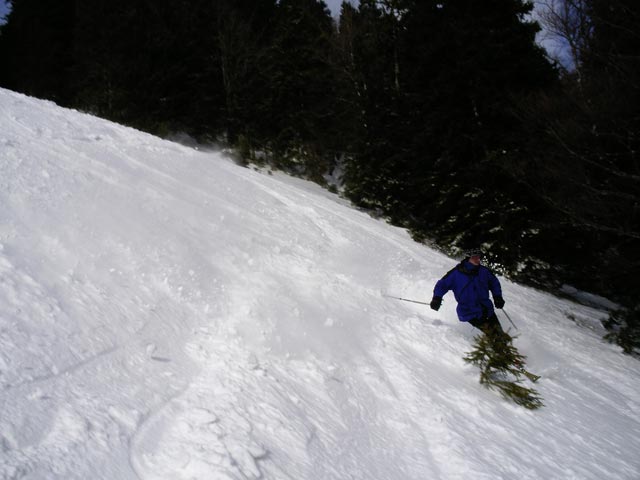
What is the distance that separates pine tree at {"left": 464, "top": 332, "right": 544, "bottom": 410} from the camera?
5000mm

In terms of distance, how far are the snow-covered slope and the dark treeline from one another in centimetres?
391

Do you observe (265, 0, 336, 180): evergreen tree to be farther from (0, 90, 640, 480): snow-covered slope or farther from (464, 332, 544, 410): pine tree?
(464, 332, 544, 410): pine tree

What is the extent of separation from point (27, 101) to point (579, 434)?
46.0ft

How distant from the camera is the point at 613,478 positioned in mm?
4055

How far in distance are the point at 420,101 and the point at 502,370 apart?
37.5ft

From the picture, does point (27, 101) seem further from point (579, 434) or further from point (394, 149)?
point (579, 434)

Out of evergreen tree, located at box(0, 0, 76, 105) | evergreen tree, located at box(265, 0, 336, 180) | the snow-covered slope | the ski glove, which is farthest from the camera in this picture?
evergreen tree, located at box(0, 0, 76, 105)

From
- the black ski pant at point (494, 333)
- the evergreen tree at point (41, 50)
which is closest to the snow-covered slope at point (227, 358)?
the black ski pant at point (494, 333)

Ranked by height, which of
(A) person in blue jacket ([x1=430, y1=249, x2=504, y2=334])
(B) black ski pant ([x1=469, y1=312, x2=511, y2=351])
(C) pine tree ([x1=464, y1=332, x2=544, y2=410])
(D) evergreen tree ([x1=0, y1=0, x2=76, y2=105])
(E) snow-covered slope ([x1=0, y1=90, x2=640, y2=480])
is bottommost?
(E) snow-covered slope ([x1=0, y1=90, x2=640, y2=480])

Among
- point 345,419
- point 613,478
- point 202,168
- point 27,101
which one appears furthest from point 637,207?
point 27,101

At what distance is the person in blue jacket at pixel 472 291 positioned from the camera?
20.6ft

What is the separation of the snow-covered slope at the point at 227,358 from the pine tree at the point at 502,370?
187 millimetres

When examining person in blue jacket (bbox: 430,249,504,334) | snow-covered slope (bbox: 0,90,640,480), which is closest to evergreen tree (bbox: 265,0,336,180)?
snow-covered slope (bbox: 0,90,640,480)

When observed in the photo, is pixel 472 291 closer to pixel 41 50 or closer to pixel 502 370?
pixel 502 370
